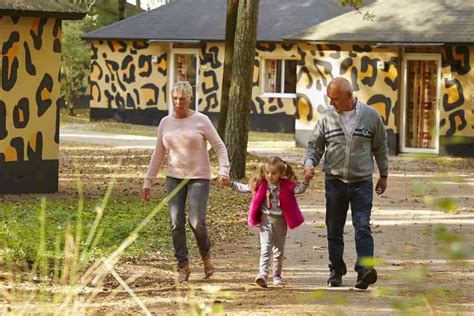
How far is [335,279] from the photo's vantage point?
11.3 m

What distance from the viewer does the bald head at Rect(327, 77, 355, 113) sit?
10961 mm

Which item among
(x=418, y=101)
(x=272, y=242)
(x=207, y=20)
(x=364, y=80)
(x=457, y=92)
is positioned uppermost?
(x=207, y=20)

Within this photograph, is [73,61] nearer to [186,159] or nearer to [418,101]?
[418,101]

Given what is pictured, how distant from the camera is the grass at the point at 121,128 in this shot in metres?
38.1

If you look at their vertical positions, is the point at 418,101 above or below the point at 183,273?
above

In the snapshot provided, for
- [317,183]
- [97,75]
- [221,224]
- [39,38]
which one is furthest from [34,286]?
[97,75]

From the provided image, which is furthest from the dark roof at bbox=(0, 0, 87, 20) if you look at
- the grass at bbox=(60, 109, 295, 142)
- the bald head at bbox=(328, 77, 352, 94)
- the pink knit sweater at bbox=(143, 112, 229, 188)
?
the grass at bbox=(60, 109, 295, 142)

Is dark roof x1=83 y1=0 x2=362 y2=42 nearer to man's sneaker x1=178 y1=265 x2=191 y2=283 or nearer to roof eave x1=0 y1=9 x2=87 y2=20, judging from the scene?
roof eave x1=0 y1=9 x2=87 y2=20

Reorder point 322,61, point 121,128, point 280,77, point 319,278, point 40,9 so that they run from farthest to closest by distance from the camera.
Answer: point 121,128
point 280,77
point 322,61
point 40,9
point 319,278

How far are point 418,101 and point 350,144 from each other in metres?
21.4

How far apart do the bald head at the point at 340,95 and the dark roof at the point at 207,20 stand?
90.7ft

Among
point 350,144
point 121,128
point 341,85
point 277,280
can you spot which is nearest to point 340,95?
point 341,85

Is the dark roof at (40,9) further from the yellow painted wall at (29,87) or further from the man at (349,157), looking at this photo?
the man at (349,157)

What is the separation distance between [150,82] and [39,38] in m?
22.9
